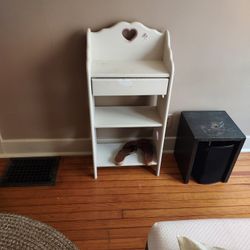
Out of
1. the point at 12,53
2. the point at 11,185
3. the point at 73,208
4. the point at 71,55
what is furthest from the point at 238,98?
the point at 11,185

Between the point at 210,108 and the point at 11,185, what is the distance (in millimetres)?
1538

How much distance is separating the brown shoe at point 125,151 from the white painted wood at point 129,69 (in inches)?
25.5

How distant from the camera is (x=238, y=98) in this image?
5.87ft

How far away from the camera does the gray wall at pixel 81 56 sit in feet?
4.58

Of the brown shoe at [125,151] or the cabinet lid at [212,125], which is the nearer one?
the cabinet lid at [212,125]

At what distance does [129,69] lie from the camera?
1.41m

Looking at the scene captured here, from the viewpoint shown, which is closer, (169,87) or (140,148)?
(169,87)

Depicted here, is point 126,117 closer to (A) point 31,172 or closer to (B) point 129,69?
(B) point 129,69

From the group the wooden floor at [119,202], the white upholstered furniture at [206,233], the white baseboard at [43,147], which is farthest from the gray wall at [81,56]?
the white upholstered furniture at [206,233]

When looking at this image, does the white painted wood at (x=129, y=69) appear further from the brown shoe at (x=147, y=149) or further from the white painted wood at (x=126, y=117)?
the brown shoe at (x=147, y=149)

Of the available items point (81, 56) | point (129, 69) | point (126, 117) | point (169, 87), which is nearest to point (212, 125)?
point (169, 87)

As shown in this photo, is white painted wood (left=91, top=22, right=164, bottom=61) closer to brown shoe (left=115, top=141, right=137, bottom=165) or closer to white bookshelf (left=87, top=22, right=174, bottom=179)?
white bookshelf (left=87, top=22, right=174, bottom=179)

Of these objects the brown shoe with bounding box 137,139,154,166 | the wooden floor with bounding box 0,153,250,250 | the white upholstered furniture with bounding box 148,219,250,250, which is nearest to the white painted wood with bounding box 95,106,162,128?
the brown shoe with bounding box 137,139,154,166

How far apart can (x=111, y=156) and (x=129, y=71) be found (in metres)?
0.69
